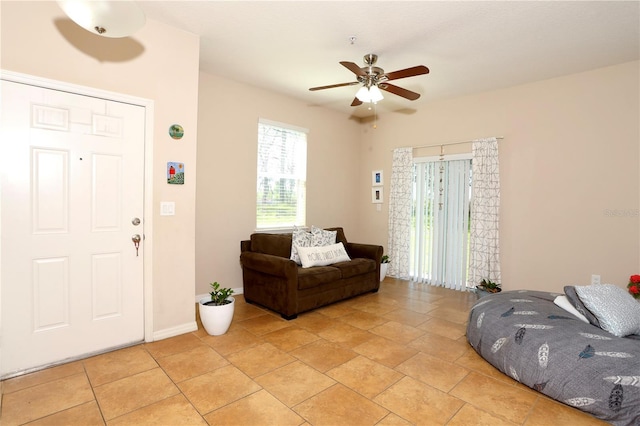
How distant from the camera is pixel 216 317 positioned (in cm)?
291

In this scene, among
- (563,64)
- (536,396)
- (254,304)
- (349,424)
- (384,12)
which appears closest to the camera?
(349,424)

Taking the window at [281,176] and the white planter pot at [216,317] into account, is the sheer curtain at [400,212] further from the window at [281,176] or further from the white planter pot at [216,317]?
the white planter pot at [216,317]

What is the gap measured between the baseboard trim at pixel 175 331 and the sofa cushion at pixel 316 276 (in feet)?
3.69

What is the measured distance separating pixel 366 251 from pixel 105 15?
12.5 feet

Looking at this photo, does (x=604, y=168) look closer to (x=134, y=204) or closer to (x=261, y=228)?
(x=261, y=228)

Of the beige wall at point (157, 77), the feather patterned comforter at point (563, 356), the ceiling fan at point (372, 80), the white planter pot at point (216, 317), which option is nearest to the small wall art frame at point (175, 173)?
the beige wall at point (157, 77)

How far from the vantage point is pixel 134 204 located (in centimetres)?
274

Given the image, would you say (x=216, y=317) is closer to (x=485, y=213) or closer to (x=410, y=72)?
(x=410, y=72)

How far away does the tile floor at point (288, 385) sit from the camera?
6.07 feet

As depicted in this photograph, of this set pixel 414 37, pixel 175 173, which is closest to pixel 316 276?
pixel 175 173

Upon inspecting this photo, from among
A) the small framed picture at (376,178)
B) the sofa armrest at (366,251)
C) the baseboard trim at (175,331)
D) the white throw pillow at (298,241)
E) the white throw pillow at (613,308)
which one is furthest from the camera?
the small framed picture at (376,178)

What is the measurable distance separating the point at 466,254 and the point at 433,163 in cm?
148

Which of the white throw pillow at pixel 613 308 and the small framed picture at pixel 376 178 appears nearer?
the white throw pillow at pixel 613 308

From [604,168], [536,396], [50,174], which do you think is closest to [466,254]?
[604,168]
